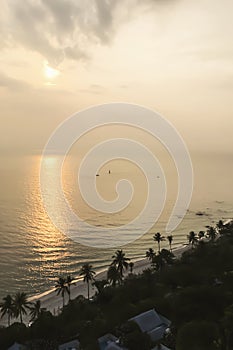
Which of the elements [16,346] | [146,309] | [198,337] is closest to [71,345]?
[16,346]

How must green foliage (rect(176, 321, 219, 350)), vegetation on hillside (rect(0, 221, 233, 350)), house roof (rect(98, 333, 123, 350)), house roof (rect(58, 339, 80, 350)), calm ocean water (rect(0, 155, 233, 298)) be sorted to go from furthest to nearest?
calm ocean water (rect(0, 155, 233, 298))
house roof (rect(58, 339, 80, 350))
house roof (rect(98, 333, 123, 350))
vegetation on hillside (rect(0, 221, 233, 350))
green foliage (rect(176, 321, 219, 350))

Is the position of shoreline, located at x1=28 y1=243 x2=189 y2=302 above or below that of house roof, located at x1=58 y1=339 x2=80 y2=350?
above

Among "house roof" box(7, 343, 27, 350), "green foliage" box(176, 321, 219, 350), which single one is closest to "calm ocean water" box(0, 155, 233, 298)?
"house roof" box(7, 343, 27, 350)

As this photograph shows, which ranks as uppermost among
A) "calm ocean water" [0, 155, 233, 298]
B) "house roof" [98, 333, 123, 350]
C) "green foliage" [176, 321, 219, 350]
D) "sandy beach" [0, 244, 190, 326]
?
"calm ocean water" [0, 155, 233, 298]

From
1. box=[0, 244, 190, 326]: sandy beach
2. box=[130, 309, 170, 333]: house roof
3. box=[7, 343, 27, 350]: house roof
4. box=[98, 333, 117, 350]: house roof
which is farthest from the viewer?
box=[0, 244, 190, 326]: sandy beach

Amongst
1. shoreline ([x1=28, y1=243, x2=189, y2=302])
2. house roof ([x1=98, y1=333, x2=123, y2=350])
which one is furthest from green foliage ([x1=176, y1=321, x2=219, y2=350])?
shoreline ([x1=28, y1=243, x2=189, y2=302])

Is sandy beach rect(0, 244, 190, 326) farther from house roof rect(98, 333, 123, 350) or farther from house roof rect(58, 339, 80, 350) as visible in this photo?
house roof rect(98, 333, 123, 350)

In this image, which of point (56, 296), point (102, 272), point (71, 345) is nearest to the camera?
point (71, 345)

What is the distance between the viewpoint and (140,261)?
84688mm

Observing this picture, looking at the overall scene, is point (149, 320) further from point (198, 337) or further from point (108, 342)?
point (198, 337)

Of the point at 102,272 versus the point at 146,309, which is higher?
the point at 102,272

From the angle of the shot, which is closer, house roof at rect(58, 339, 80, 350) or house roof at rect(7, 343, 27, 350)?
house roof at rect(58, 339, 80, 350)

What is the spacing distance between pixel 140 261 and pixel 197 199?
330 ft

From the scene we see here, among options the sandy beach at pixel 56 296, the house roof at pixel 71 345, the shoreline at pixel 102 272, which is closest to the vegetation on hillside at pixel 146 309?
the house roof at pixel 71 345
